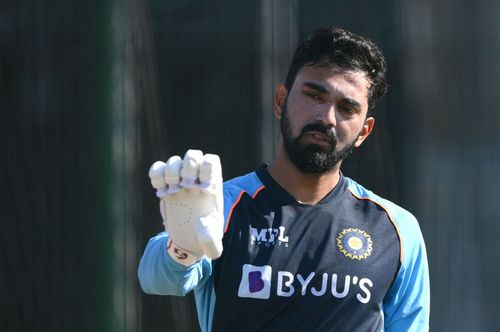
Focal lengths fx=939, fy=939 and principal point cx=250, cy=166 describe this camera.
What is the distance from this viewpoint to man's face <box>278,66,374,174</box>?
2314 mm

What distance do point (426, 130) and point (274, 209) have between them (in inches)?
50.6

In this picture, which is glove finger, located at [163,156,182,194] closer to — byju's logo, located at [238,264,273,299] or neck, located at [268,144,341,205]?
byju's logo, located at [238,264,273,299]

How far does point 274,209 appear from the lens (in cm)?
233

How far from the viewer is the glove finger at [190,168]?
6.25ft

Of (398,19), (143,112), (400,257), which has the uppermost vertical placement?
(398,19)

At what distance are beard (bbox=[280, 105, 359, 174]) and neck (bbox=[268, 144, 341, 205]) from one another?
0.02 m

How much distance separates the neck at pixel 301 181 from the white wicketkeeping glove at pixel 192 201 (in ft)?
1.32

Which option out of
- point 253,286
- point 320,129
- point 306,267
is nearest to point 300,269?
point 306,267

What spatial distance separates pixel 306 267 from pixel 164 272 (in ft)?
1.21

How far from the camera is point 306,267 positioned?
225cm

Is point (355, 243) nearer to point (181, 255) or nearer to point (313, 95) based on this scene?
point (313, 95)

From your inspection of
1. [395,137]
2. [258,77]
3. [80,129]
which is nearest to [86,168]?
[80,129]

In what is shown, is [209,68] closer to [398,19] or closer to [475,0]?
[398,19]

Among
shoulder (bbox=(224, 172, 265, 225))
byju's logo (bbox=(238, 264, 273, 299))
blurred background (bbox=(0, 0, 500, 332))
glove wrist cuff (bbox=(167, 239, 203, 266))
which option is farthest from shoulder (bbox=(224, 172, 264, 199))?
blurred background (bbox=(0, 0, 500, 332))
